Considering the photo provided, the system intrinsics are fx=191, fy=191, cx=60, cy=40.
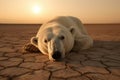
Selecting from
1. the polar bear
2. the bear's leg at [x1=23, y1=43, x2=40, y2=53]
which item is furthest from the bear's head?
the bear's leg at [x1=23, y1=43, x2=40, y2=53]

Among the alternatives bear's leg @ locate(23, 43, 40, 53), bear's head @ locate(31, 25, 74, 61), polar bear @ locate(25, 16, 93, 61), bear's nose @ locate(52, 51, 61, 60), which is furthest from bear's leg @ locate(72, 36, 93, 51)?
bear's nose @ locate(52, 51, 61, 60)

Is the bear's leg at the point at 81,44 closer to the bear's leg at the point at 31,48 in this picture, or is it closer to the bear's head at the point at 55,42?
the bear's head at the point at 55,42

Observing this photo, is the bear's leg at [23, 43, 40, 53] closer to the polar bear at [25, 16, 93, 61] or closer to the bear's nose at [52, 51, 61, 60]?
the polar bear at [25, 16, 93, 61]

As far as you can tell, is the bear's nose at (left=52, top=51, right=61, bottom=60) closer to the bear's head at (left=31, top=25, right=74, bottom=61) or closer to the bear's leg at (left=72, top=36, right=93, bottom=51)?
the bear's head at (left=31, top=25, right=74, bottom=61)

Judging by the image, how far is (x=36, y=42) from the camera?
10.2 ft

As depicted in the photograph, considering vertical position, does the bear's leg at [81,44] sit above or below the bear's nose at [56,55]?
above

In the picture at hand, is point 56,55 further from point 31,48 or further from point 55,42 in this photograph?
point 31,48

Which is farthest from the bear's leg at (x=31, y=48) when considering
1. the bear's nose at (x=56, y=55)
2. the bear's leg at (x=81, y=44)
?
the bear's nose at (x=56, y=55)

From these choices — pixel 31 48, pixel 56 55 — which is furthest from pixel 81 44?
pixel 56 55

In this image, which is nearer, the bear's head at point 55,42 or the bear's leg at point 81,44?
the bear's head at point 55,42

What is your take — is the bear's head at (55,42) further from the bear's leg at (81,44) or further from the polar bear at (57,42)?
the bear's leg at (81,44)

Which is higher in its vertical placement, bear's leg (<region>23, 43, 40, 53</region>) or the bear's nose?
bear's leg (<region>23, 43, 40, 53</region>)

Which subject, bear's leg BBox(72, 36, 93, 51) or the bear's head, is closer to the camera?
the bear's head

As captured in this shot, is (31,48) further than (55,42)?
Yes
